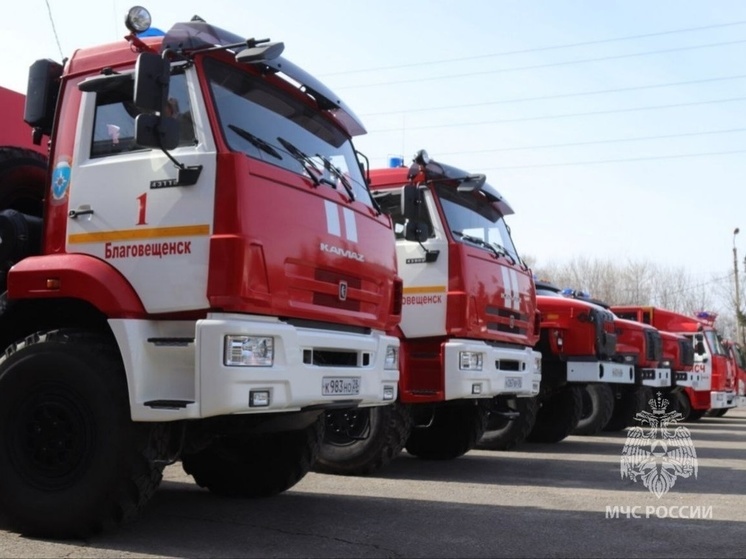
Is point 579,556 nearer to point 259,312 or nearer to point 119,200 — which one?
point 259,312

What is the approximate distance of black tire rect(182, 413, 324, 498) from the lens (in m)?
6.71

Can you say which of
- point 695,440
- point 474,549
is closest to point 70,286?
point 474,549

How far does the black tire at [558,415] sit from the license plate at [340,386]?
6.83 meters

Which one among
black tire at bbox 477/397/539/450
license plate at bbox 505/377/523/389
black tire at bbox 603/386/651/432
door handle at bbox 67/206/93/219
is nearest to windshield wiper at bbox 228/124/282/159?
door handle at bbox 67/206/93/219

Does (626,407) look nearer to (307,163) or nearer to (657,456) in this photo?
(657,456)

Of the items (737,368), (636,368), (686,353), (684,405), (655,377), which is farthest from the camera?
(737,368)

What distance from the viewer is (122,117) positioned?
18.0ft

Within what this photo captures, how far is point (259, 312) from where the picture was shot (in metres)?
5.06

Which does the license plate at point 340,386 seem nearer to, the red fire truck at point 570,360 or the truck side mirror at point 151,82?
the truck side mirror at point 151,82

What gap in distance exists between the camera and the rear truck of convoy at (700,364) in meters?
19.4

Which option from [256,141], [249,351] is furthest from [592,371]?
[249,351]

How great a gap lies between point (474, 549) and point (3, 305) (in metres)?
3.18

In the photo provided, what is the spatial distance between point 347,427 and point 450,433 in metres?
1.87

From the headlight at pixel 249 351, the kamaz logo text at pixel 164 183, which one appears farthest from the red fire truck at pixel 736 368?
the kamaz logo text at pixel 164 183
